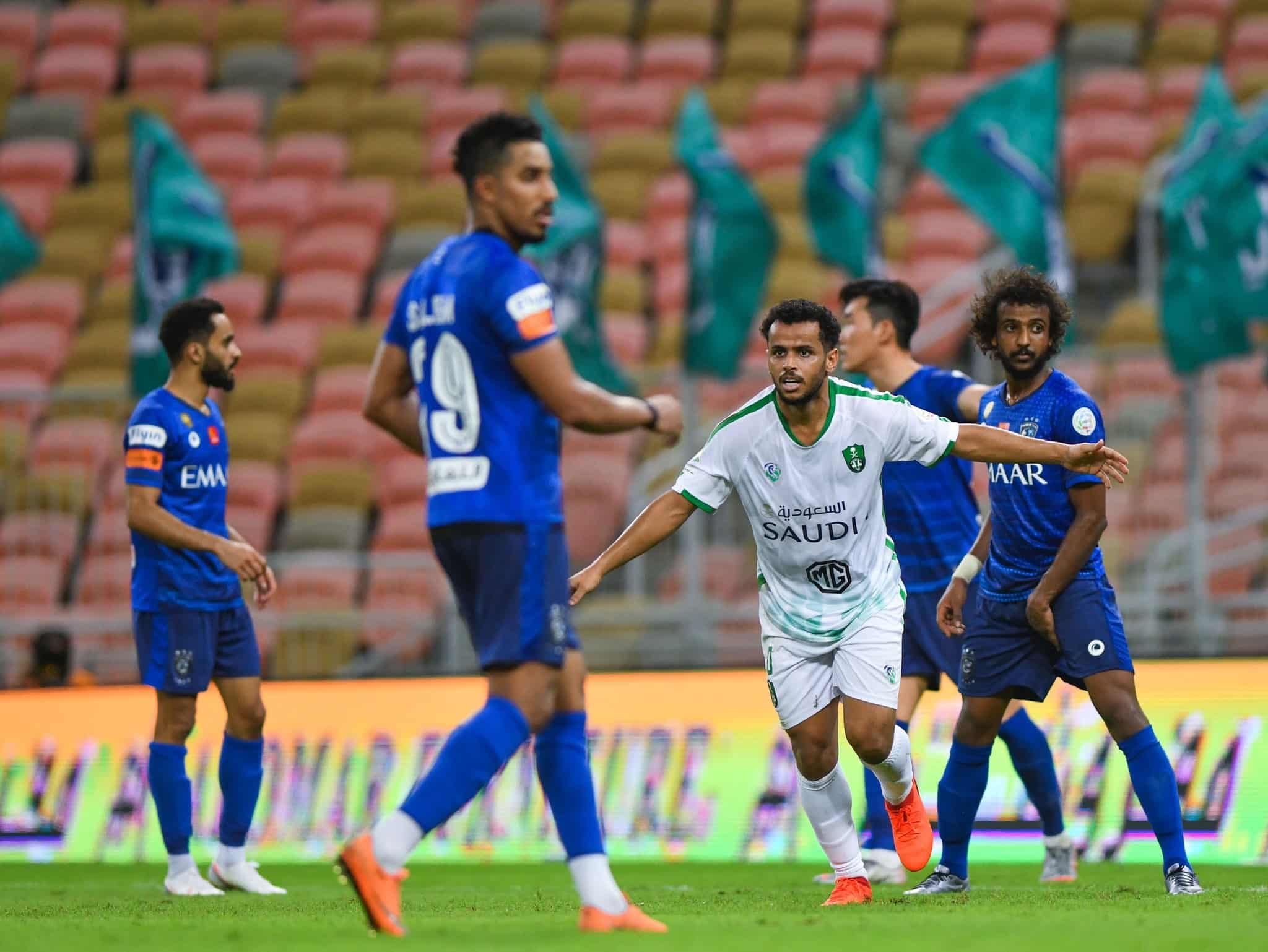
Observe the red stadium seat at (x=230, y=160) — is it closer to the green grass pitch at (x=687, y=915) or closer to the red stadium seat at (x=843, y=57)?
the red stadium seat at (x=843, y=57)

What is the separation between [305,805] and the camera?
10.5 metres

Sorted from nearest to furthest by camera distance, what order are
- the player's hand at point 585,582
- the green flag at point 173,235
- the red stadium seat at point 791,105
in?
the player's hand at point 585,582
the green flag at point 173,235
the red stadium seat at point 791,105

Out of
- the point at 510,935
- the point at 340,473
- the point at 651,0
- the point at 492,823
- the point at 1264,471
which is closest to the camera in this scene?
the point at 510,935

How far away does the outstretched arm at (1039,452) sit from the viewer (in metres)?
6.11

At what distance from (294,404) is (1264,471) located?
350 inches

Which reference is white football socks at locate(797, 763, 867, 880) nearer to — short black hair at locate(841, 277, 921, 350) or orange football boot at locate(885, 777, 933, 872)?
orange football boot at locate(885, 777, 933, 872)

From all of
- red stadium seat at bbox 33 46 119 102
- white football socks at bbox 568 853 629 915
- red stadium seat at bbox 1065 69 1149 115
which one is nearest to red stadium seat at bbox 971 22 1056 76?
red stadium seat at bbox 1065 69 1149 115

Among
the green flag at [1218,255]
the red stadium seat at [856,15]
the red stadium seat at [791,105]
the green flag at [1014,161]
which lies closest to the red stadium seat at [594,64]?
the red stadium seat at [791,105]

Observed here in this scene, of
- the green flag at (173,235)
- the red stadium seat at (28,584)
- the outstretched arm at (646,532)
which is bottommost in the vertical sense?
the red stadium seat at (28,584)

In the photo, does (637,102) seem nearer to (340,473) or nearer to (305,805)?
(340,473)

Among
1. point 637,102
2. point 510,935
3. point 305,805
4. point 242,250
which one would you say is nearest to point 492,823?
point 305,805

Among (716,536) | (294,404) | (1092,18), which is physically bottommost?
(716,536)

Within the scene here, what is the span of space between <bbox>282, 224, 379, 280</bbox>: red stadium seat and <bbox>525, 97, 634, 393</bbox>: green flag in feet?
21.0

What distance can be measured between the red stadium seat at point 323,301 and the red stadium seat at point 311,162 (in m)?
2.68
